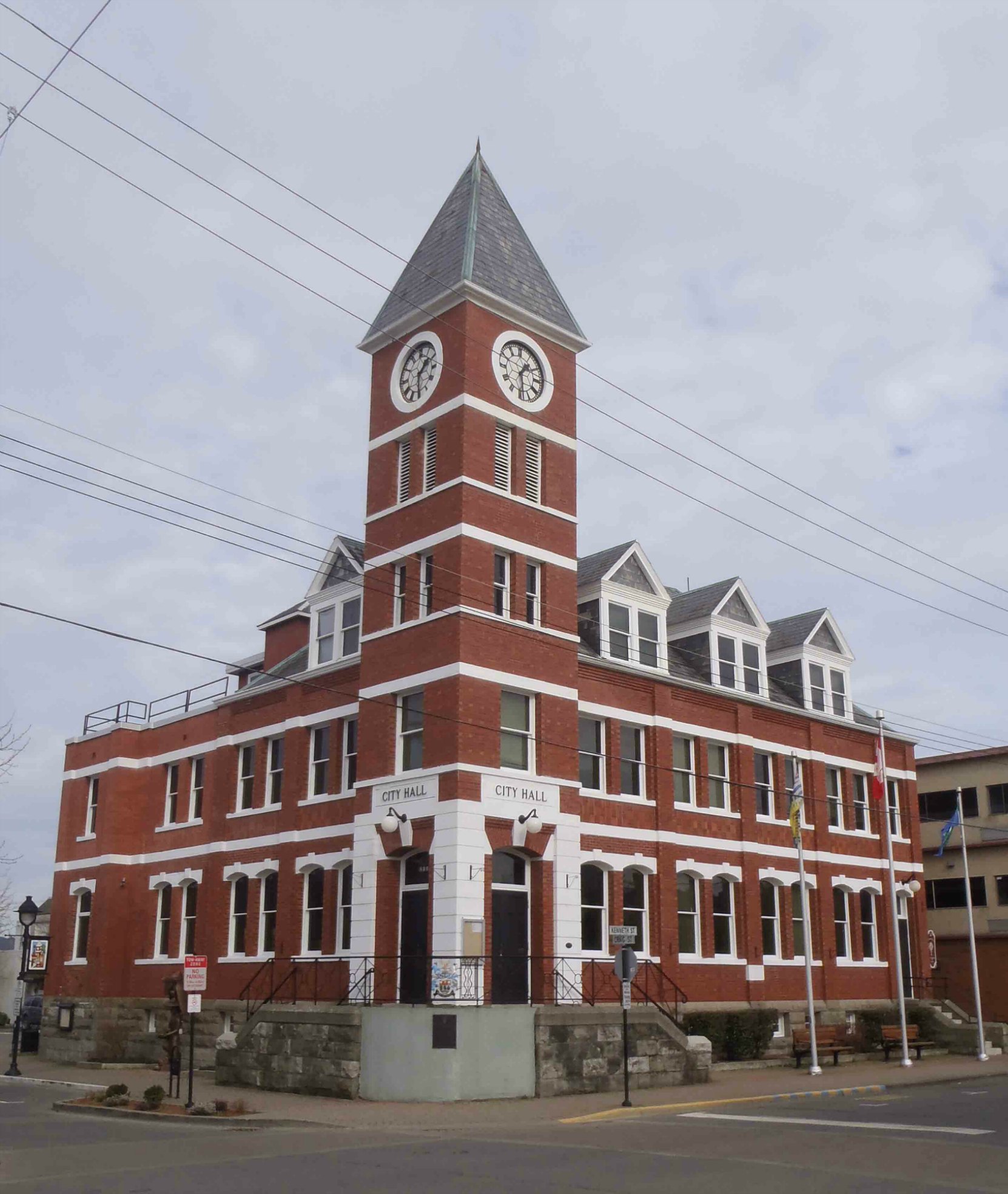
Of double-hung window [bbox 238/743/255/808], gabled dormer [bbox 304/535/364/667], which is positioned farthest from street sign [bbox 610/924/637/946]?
double-hung window [bbox 238/743/255/808]

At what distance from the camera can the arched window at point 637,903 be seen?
102 feet

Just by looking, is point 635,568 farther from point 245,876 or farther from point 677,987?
point 245,876

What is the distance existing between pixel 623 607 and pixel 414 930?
10640mm

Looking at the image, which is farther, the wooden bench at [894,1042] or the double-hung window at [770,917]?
the double-hung window at [770,917]

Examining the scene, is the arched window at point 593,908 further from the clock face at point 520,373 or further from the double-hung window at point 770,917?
the clock face at point 520,373

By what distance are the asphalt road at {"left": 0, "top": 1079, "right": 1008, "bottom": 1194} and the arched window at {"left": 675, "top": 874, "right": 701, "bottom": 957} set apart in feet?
32.1

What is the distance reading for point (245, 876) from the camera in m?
34.3

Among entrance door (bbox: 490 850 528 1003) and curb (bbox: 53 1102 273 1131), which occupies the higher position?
entrance door (bbox: 490 850 528 1003)

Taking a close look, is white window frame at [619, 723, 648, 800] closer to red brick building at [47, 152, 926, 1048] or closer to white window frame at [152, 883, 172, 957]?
red brick building at [47, 152, 926, 1048]

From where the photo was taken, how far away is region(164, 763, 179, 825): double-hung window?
38.2 metres

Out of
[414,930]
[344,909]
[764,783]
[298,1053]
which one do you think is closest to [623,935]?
[414,930]

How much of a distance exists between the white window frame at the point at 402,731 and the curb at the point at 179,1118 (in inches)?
344

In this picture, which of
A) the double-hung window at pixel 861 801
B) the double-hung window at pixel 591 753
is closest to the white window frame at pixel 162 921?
the double-hung window at pixel 591 753

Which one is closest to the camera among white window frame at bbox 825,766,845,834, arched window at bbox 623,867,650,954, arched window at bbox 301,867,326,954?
arched window at bbox 623,867,650,954
